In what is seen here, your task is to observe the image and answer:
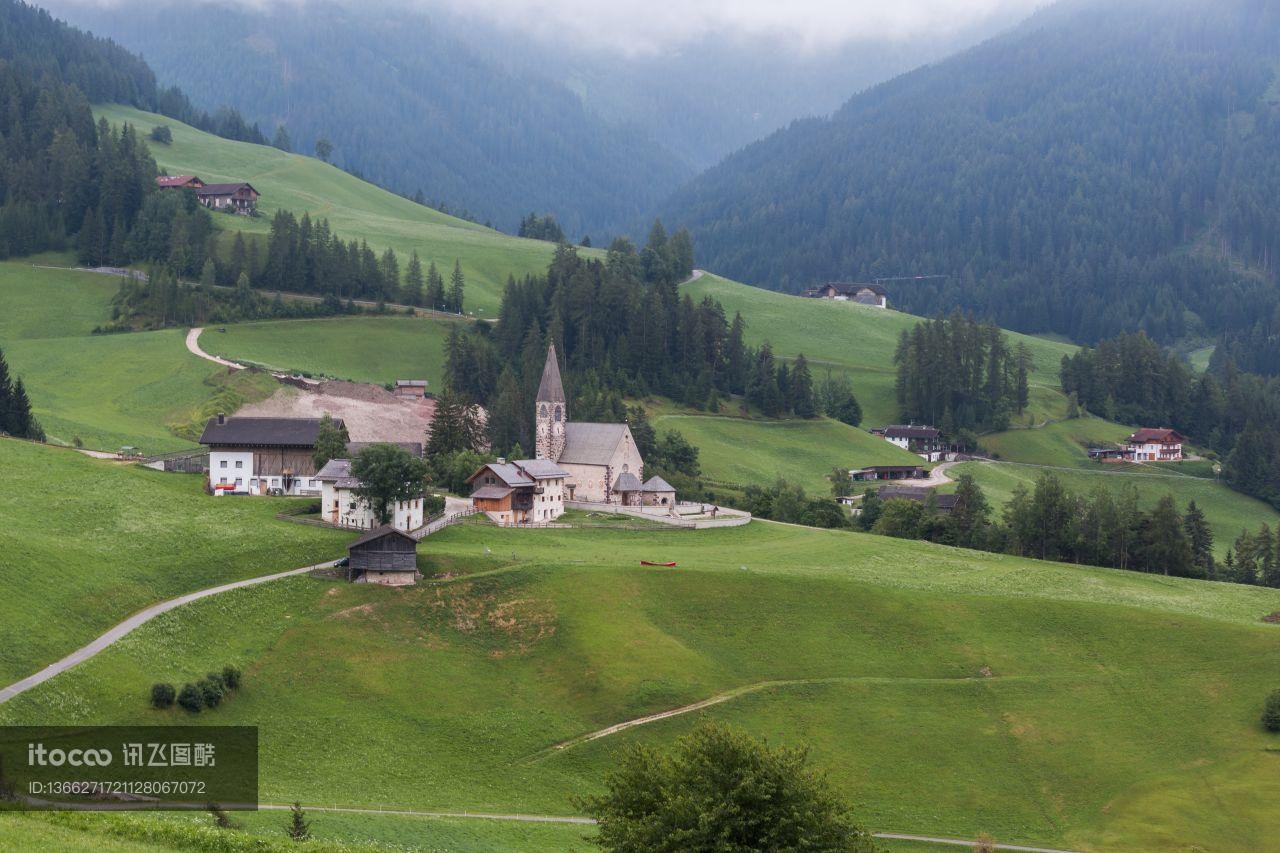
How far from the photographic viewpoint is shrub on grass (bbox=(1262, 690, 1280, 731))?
217ft

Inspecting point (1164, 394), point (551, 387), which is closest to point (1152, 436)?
point (1164, 394)

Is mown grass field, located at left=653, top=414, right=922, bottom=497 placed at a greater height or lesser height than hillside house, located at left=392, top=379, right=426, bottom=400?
lesser

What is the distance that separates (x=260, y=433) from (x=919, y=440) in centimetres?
9496

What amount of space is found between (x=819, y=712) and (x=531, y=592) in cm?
1831

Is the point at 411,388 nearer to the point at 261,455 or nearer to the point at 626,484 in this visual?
the point at 626,484

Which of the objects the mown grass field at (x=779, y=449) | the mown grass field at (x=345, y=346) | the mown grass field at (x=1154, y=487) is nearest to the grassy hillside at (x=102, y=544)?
the mown grass field at (x=345, y=346)

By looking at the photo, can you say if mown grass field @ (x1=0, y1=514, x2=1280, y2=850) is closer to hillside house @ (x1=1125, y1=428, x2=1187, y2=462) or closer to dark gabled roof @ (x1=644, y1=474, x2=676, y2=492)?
dark gabled roof @ (x1=644, y1=474, x2=676, y2=492)

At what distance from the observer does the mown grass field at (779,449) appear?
5433 inches

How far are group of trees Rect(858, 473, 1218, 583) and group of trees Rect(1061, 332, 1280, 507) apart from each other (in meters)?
81.0

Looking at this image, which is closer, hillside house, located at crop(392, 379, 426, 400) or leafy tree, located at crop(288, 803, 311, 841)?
leafy tree, located at crop(288, 803, 311, 841)

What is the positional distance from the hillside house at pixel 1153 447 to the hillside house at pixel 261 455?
113m

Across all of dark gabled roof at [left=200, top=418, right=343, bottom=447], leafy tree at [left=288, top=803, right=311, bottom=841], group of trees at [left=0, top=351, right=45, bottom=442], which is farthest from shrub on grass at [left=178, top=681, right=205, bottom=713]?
group of trees at [left=0, top=351, right=45, bottom=442]

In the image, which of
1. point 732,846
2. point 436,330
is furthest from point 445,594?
point 436,330

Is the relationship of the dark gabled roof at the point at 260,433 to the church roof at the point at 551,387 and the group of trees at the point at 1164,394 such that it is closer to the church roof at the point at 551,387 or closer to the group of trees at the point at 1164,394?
the church roof at the point at 551,387
